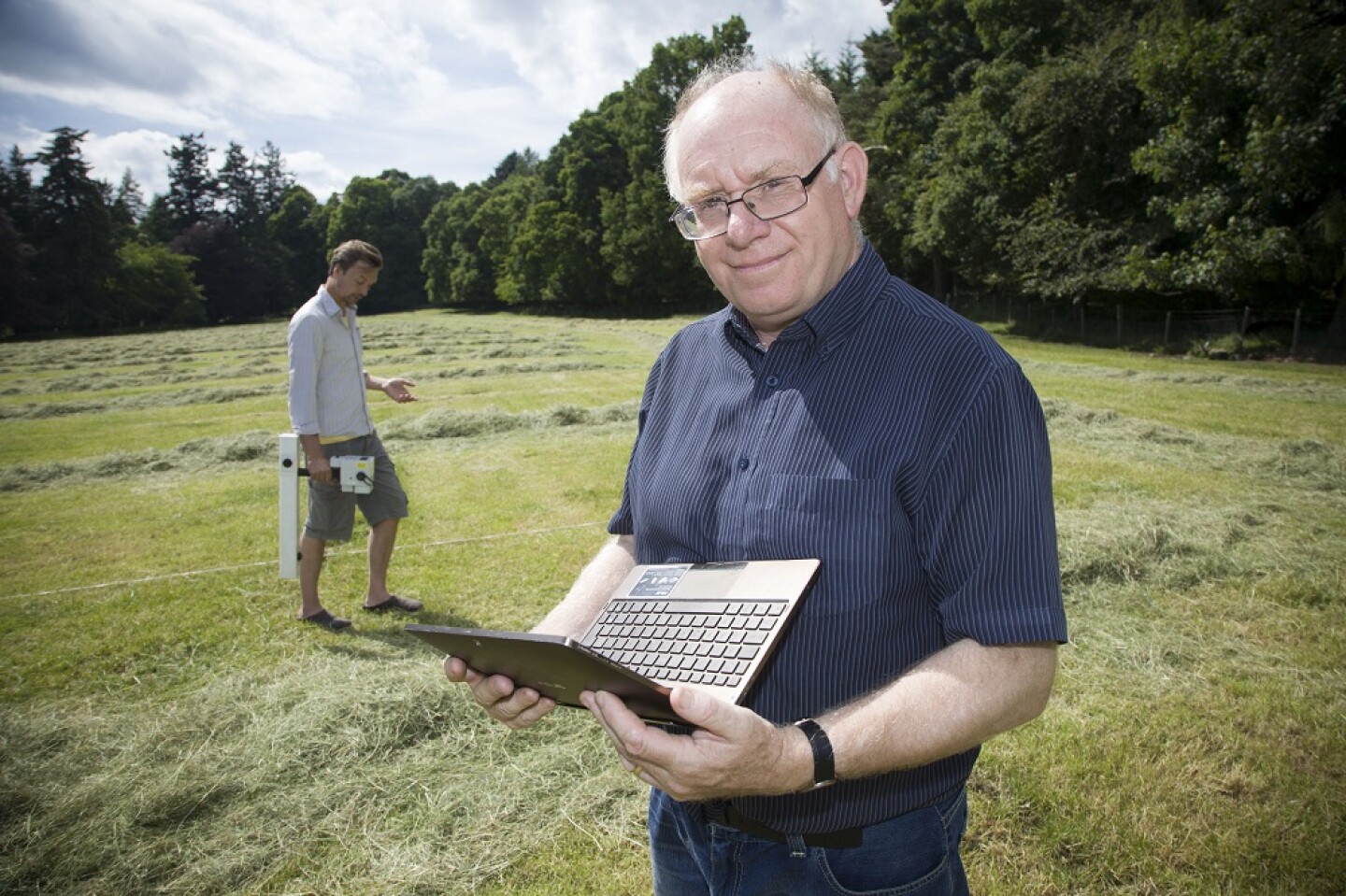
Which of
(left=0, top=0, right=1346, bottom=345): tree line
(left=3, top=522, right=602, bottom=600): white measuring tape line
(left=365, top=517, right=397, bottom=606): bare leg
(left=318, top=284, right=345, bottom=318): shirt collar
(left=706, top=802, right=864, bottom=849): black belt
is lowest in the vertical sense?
(left=3, top=522, right=602, bottom=600): white measuring tape line

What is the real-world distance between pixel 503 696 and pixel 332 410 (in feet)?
16.3

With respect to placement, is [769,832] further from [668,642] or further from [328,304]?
[328,304]

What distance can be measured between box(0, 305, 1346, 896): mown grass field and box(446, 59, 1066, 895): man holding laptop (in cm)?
207

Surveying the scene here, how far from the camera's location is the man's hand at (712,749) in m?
1.25

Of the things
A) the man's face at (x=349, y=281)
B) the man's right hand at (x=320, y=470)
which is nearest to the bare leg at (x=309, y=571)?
the man's right hand at (x=320, y=470)

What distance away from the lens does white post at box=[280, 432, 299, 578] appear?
5.79m

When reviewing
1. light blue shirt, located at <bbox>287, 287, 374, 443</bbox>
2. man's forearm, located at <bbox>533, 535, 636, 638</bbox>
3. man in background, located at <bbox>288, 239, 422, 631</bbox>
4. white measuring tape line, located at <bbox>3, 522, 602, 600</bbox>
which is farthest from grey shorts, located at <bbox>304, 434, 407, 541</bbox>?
man's forearm, located at <bbox>533, 535, 636, 638</bbox>

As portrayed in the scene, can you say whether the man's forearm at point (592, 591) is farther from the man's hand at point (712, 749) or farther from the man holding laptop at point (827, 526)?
the man's hand at point (712, 749)

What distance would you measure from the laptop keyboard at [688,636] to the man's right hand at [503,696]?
17 centimetres

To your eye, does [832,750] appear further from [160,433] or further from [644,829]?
[160,433]

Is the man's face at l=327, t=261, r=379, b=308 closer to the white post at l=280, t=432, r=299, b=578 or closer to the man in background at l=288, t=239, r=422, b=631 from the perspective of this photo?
the man in background at l=288, t=239, r=422, b=631

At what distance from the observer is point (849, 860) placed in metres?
1.57

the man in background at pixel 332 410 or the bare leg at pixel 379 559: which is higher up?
the man in background at pixel 332 410

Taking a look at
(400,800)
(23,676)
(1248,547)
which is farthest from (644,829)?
(1248,547)
